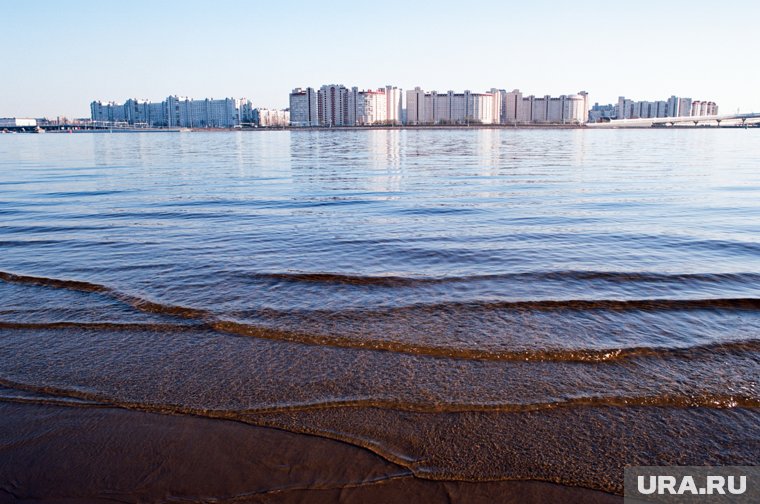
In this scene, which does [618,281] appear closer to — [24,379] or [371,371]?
[371,371]

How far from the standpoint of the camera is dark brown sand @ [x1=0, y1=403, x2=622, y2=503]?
11.6ft

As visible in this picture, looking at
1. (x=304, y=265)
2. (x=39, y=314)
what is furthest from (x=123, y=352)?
(x=304, y=265)

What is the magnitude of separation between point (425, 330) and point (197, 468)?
3201 mm

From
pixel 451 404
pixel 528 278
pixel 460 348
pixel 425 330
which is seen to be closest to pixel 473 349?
pixel 460 348

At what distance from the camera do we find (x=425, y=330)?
6.46 meters

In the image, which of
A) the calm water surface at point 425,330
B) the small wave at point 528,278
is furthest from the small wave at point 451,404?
the small wave at point 528,278

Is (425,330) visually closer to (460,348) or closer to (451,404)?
(460,348)

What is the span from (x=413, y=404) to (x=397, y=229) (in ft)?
28.6

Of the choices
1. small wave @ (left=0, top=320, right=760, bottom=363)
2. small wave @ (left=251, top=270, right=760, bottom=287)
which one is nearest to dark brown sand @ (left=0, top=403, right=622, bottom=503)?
small wave @ (left=0, top=320, right=760, bottom=363)

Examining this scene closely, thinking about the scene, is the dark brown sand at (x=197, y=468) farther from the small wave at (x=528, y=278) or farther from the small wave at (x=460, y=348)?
the small wave at (x=528, y=278)

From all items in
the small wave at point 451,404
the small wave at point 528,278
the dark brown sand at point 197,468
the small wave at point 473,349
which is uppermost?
the small wave at point 528,278

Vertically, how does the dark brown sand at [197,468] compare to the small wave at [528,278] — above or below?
below

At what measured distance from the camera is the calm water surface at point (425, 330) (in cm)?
432

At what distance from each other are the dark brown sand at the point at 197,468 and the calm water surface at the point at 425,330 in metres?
0.17
